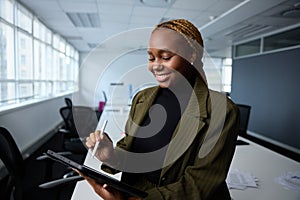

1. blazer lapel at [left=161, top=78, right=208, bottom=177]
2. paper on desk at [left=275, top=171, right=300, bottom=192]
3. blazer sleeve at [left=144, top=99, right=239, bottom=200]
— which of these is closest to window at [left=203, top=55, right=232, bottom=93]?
blazer lapel at [left=161, top=78, right=208, bottom=177]

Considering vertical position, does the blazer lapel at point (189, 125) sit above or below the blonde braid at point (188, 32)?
below

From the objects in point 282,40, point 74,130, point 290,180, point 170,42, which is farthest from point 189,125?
point 282,40

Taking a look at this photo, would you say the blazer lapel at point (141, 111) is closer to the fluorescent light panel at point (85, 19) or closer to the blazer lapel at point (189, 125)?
the blazer lapel at point (189, 125)

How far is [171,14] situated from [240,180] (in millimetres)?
3567

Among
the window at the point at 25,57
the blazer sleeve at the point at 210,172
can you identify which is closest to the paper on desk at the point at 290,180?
the blazer sleeve at the point at 210,172

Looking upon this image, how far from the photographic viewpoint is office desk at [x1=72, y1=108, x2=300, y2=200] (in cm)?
119

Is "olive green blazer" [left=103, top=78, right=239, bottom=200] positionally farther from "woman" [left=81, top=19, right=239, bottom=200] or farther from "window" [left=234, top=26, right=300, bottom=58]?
"window" [left=234, top=26, right=300, bottom=58]

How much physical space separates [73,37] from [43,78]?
1.85 meters

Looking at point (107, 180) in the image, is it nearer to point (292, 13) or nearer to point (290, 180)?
point (290, 180)

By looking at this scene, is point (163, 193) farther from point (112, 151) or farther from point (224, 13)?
point (224, 13)

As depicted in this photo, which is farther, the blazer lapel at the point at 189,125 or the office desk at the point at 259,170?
the office desk at the point at 259,170

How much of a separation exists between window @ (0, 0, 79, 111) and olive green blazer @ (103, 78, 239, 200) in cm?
308

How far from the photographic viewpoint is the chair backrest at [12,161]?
1334 mm

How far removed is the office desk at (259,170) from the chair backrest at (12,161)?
400mm
